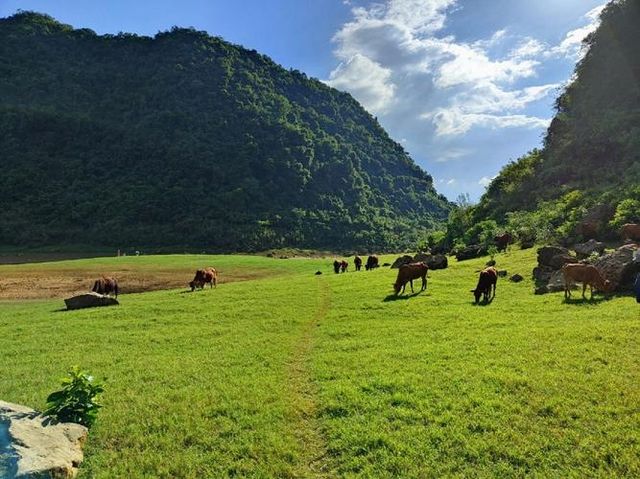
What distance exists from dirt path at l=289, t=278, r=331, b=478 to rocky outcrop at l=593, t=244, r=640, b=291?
563 inches

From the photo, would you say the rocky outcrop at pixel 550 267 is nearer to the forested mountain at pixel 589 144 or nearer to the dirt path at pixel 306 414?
the forested mountain at pixel 589 144

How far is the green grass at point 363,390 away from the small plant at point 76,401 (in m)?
0.44

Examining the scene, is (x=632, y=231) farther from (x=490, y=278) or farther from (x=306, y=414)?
(x=306, y=414)

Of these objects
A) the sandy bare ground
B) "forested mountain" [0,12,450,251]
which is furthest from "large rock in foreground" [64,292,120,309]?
"forested mountain" [0,12,450,251]

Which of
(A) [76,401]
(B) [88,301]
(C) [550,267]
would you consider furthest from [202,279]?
(A) [76,401]

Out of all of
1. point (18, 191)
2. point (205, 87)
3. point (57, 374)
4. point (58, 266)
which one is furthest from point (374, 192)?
point (57, 374)

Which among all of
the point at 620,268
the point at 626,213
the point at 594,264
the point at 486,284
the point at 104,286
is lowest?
the point at 104,286

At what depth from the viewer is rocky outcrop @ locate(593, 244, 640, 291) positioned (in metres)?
20.8

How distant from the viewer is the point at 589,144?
5469 cm

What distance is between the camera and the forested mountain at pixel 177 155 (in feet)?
349

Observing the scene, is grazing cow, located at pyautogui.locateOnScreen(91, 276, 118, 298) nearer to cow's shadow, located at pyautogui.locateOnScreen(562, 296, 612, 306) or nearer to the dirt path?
the dirt path

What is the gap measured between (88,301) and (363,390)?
24.4 metres

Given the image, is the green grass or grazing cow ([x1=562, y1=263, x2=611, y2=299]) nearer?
the green grass

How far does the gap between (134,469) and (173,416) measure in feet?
6.67
